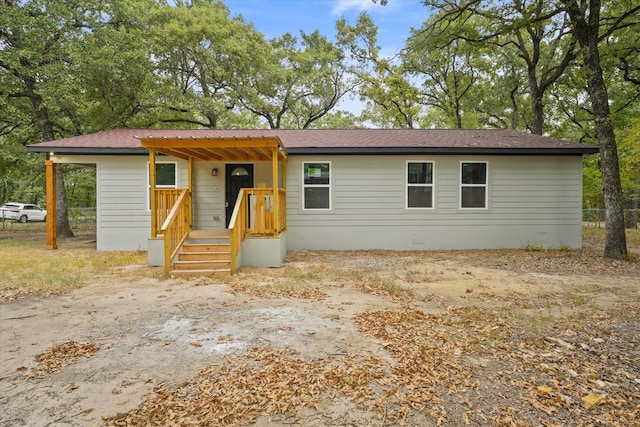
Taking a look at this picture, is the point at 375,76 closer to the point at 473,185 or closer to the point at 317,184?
the point at 473,185

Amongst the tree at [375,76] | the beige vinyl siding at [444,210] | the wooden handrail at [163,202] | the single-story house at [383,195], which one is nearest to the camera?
the wooden handrail at [163,202]

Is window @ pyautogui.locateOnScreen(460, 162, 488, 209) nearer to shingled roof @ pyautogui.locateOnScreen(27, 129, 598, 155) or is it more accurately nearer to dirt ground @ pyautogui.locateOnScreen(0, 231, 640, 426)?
shingled roof @ pyautogui.locateOnScreen(27, 129, 598, 155)

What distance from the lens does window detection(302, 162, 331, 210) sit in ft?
30.5

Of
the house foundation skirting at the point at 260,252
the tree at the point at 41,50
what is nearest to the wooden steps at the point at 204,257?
the house foundation skirting at the point at 260,252

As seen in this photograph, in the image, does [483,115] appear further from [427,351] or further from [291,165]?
[427,351]

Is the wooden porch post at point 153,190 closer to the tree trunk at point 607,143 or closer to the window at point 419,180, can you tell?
the window at point 419,180

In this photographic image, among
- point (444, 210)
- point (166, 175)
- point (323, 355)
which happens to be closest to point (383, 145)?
point (444, 210)

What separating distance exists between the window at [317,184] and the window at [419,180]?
7.11 feet

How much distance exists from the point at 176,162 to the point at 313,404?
27.7 feet

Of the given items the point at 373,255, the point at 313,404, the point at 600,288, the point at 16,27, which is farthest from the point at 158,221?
the point at 16,27

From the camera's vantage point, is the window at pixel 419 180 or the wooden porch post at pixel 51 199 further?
the window at pixel 419 180

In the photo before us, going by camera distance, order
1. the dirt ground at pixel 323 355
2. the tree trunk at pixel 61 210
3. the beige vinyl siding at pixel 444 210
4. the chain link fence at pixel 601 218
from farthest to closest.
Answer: the chain link fence at pixel 601 218
the tree trunk at pixel 61 210
the beige vinyl siding at pixel 444 210
the dirt ground at pixel 323 355

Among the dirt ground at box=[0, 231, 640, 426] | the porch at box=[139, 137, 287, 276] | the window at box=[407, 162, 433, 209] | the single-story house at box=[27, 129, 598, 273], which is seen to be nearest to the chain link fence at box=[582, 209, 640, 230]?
the single-story house at box=[27, 129, 598, 273]

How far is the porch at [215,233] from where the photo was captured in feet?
20.7
